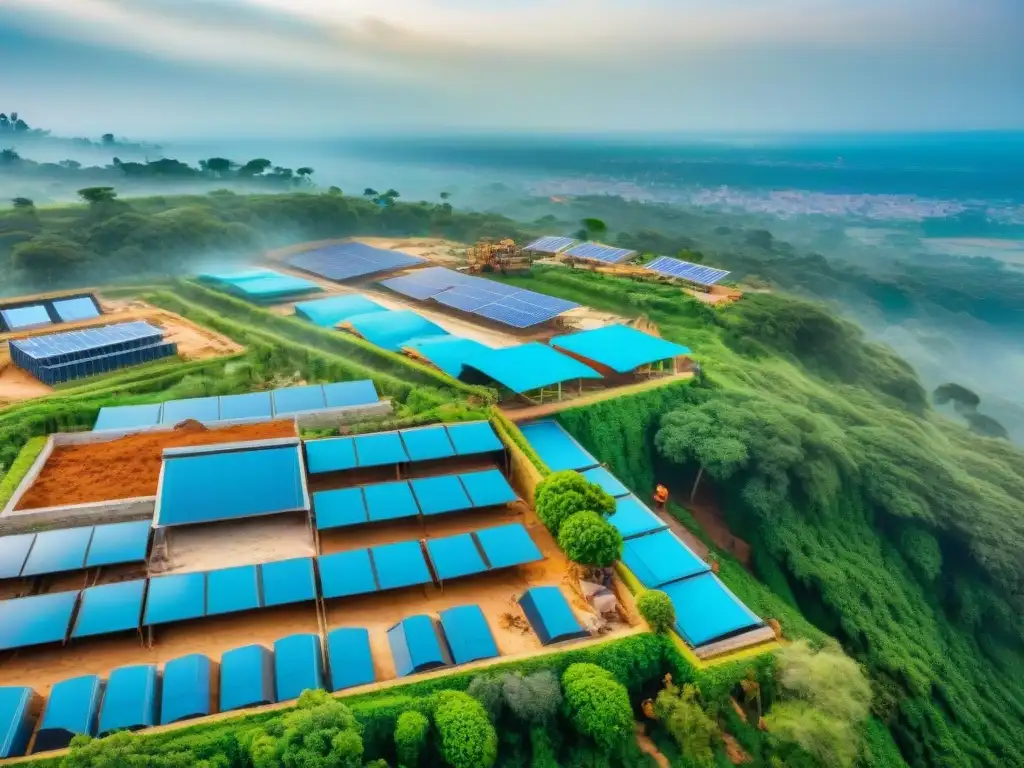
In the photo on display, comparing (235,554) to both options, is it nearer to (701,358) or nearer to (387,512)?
(387,512)

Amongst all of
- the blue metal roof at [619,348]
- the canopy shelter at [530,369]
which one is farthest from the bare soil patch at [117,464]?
the blue metal roof at [619,348]

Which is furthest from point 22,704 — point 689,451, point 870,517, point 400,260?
point 400,260

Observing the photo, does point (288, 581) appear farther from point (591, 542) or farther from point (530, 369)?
point (530, 369)

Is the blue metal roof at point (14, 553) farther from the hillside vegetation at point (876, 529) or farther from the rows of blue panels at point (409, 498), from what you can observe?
the hillside vegetation at point (876, 529)

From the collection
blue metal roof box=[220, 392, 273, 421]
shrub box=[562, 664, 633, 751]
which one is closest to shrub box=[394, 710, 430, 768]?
shrub box=[562, 664, 633, 751]

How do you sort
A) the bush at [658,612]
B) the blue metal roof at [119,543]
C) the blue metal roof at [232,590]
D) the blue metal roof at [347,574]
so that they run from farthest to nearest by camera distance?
the blue metal roof at [119,543] → the blue metal roof at [347,574] → the bush at [658,612] → the blue metal roof at [232,590]

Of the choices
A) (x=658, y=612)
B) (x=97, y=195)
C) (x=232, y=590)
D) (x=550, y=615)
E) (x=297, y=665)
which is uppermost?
(x=97, y=195)

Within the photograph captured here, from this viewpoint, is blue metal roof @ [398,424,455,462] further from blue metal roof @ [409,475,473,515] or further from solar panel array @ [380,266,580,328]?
solar panel array @ [380,266,580,328]

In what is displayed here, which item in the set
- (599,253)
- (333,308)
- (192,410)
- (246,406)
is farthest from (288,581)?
(599,253)
